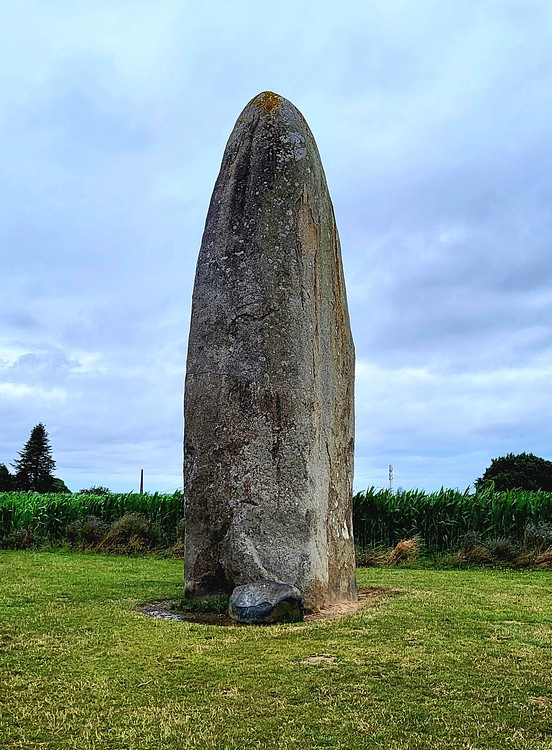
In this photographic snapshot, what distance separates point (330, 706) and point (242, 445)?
3.69 m

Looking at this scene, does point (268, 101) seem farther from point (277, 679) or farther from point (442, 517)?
point (442, 517)

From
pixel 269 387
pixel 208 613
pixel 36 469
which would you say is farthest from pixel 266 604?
pixel 36 469

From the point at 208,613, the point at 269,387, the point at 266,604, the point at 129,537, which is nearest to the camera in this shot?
the point at 266,604

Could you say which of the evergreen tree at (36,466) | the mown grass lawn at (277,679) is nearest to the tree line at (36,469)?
the evergreen tree at (36,466)

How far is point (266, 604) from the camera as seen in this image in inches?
284

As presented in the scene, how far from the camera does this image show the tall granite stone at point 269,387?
7922 mm

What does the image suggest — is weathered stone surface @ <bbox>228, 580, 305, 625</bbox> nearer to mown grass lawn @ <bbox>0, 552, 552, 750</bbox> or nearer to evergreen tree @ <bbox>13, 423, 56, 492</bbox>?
mown grass lawn @ <bbox>0, 552, 552, 750</bbox>

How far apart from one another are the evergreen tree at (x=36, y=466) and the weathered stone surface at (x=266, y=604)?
3110 cm

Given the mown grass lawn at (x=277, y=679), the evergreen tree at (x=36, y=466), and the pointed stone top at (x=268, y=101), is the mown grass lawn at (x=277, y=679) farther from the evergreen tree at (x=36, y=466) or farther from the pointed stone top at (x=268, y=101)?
the evergreen tree at (x=36, y=466)

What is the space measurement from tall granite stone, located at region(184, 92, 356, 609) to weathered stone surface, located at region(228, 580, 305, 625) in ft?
1.14

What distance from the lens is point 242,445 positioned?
810cm

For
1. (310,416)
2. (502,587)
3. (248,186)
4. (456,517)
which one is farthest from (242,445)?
(456,517)

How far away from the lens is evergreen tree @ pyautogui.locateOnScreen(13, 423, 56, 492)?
120ft

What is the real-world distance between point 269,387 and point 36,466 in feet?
104
